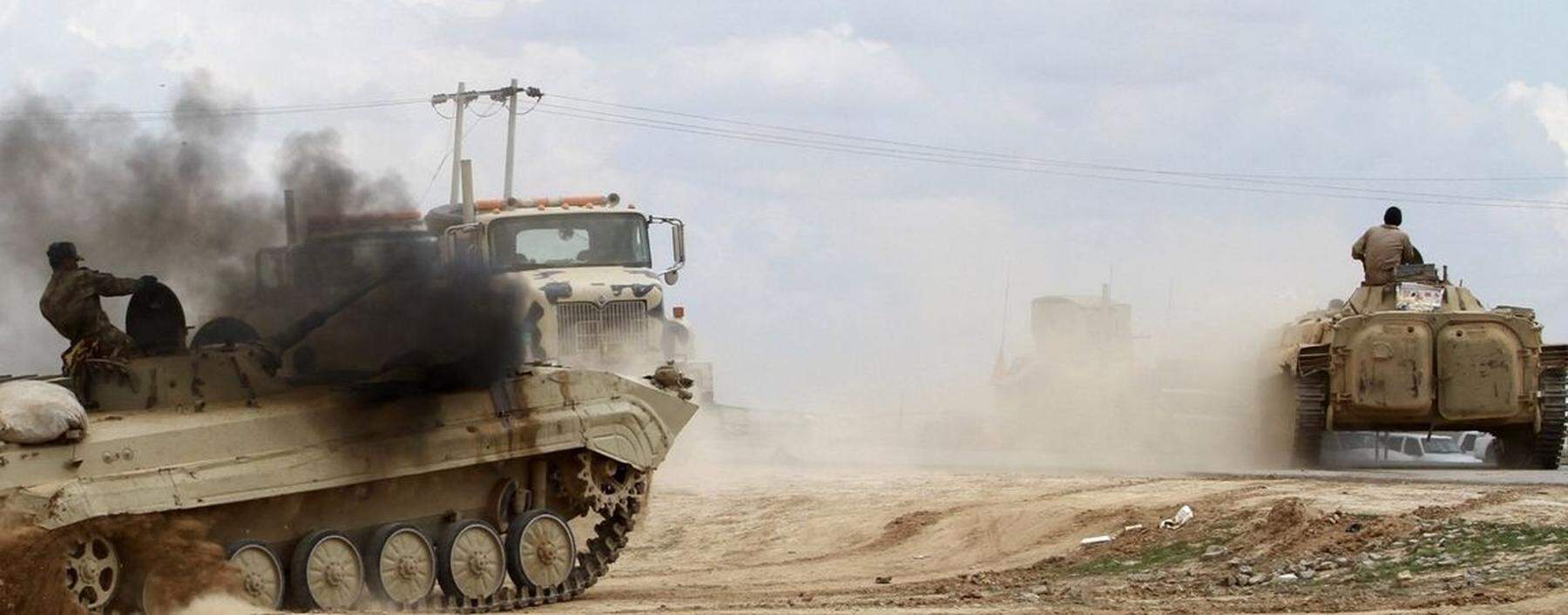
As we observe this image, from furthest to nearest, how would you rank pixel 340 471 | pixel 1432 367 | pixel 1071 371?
pixel 1071 371
pixel 1432 367
pixel 340 471

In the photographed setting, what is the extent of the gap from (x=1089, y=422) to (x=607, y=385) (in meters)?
16.6

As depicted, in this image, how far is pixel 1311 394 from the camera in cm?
2545

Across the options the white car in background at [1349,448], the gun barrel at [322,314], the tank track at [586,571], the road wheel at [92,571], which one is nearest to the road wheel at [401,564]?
the tank track at [586,571]

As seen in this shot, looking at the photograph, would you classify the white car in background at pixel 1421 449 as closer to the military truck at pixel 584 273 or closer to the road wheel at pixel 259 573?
the military truck at pixel 584 273

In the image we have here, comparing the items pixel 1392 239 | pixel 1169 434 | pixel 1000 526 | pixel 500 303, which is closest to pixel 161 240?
pixel 500 303

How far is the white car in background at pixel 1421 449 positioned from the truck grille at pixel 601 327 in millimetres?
9671

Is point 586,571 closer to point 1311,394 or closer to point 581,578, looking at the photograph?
point 581,578

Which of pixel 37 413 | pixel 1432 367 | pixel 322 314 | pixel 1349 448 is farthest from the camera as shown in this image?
pixel 1349 448

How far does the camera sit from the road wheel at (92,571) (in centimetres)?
1422

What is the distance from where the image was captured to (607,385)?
18312 millimetres

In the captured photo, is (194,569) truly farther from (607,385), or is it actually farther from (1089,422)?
(1089,422)

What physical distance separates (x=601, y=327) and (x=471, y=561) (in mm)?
10987

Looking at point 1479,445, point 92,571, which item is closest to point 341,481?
point 92,571

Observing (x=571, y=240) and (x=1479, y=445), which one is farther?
(x=1479, y=445)
